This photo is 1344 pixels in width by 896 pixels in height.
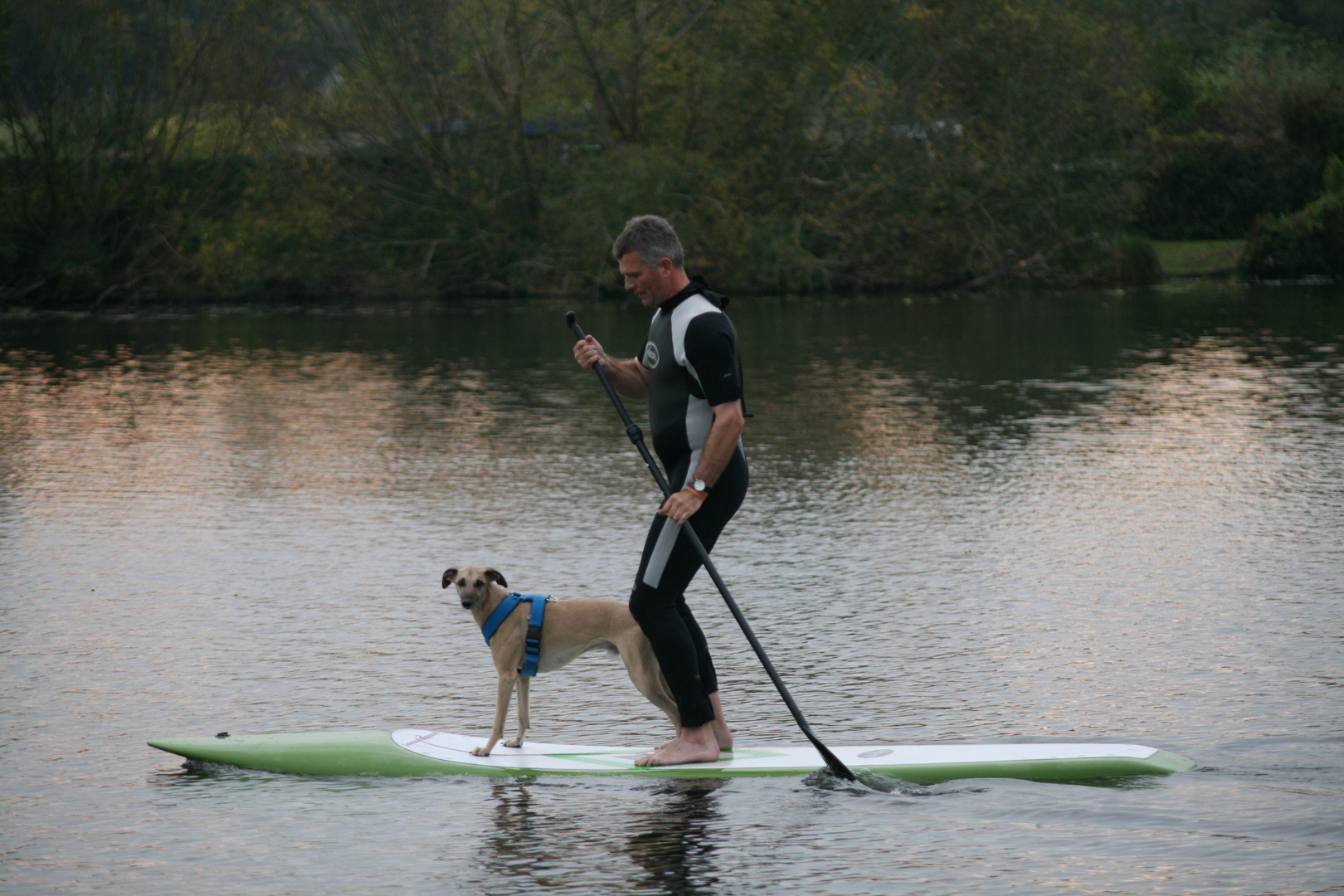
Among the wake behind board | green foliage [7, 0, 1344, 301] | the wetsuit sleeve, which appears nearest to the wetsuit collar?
the wetsuit sleeve

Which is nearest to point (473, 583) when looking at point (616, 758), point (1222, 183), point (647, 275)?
point (616, 758)

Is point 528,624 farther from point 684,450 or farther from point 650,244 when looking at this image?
point 650,244

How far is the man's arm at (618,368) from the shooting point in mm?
5426

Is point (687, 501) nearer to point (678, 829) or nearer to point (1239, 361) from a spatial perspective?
point (678, 829)

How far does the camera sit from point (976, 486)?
11117 millimetres

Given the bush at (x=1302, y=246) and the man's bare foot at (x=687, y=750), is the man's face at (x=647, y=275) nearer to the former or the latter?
the man's bare foot at (x=687, y=750)

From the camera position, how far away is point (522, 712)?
5520 mm

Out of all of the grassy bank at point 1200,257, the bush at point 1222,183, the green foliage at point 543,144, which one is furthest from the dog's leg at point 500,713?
the bush at point 1222,183

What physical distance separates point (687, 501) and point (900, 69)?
3473 cm

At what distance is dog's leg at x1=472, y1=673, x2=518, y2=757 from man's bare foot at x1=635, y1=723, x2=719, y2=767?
0.47m

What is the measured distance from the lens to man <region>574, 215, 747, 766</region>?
509 cm

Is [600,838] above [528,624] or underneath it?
underneath

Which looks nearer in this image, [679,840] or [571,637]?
[679,840]

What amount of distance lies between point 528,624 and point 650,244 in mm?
1357
